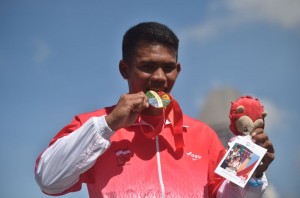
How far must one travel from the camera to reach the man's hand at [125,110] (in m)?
3.22

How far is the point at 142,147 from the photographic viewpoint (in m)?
Result: 3.66

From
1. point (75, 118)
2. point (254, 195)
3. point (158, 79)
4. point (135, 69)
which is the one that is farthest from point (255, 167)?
point (75, 118)

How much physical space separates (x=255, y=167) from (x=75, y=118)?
148cm

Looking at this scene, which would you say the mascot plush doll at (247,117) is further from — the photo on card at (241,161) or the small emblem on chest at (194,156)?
the small emblem on chest at (194,156)

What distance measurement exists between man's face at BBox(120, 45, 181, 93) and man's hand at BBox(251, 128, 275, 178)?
2.64 ft

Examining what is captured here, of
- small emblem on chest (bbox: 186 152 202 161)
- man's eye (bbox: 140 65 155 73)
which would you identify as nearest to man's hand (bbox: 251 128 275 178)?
small emblem on chest (bbox: 186 152 202 161)

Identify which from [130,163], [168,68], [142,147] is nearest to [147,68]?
[168,68]

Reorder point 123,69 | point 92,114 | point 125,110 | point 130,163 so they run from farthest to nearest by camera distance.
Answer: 1. point 123,69
2. point 92,114
3. point 130,163
4. point 125,110

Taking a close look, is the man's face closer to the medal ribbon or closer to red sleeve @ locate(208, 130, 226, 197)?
the medal ribbon

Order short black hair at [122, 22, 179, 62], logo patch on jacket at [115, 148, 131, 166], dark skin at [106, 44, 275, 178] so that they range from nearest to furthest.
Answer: logo patch on jacket at [115, 148, 131, 166] < dark skin at [106, 44, 275, 178] < short black hair at [122, 22, 179, 62]

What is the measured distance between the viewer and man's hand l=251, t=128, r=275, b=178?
129 inches

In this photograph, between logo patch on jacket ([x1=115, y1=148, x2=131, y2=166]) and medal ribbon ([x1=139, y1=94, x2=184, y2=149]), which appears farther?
medal ribbon ([x1=139, y1=94, x2=184, y2=149])

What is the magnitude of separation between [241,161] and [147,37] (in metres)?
1.28

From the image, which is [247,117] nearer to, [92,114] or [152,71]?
[152,71]
